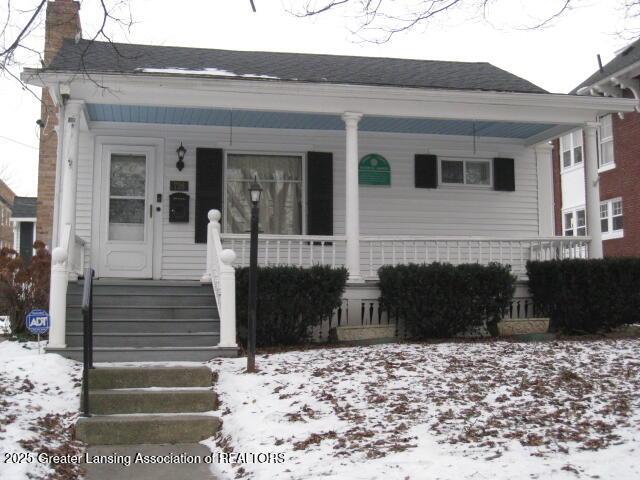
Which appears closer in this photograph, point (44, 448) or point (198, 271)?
point (44, 448)

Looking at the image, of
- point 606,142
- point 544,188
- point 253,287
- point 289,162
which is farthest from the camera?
point 606,142

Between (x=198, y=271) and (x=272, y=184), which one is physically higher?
(x=272, y=184)

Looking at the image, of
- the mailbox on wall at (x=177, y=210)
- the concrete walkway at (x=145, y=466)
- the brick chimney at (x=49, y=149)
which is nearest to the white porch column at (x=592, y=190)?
the mailbox on wall at (x=177, y=210)

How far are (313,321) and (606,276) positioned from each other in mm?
4064

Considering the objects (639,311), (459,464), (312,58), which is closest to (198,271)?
(312,58)

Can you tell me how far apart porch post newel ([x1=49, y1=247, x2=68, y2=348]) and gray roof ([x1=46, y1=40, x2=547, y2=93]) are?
275 centimetres

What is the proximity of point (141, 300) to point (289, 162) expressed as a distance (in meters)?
3.75

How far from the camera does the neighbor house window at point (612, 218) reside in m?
19.2

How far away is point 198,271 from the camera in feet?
35.1

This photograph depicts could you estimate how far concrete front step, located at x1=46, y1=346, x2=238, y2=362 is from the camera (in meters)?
7.15

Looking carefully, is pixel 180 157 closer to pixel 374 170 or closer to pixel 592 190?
pixel 374 170

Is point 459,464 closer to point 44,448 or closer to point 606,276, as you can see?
point 44,448

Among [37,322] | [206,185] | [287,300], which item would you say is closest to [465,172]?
[206,185]

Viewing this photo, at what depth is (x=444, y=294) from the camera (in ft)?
28.9
